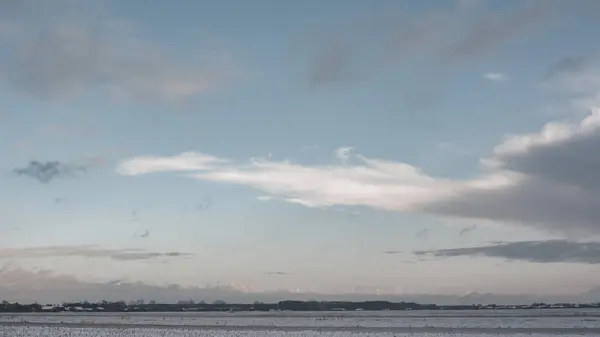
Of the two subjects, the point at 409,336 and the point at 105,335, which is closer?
the point at 409,336

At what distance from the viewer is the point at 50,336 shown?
84.9 m

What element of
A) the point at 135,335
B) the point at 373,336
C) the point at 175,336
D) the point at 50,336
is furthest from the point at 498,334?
the point at 50,336

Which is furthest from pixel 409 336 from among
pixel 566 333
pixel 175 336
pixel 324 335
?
pixel 175 336

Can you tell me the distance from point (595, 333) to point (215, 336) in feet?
139

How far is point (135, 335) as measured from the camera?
86.4 meters

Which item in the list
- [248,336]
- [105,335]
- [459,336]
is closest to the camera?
[459,336]

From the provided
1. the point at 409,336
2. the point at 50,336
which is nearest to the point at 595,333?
the point at 409,336

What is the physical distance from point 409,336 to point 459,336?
18.1 feet

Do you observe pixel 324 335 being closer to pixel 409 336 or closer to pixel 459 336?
pixel 409 336

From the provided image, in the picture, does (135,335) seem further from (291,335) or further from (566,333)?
(566,333)

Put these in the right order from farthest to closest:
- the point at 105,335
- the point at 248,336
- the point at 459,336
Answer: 1. the point at 105,335
2. the point at 248,336
3. the point at 459,336

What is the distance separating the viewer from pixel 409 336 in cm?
8031

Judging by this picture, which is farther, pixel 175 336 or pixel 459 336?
pixel 175 336

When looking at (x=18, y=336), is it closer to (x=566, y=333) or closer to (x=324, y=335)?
(x=324, y=335)
